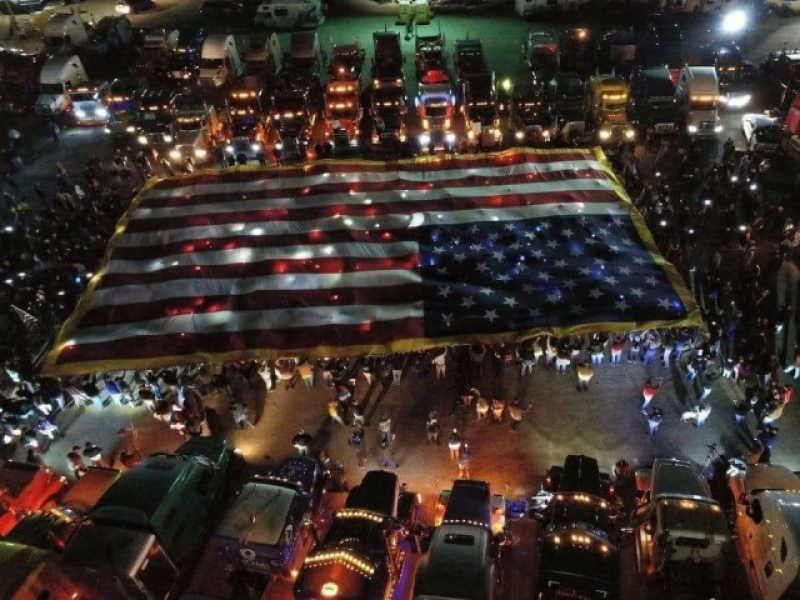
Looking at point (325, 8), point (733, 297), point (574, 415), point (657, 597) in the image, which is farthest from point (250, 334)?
point (325, 8)

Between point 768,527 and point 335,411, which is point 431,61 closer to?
point 335,411

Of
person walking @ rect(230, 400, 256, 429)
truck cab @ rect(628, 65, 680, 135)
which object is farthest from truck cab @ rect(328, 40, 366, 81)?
person walking @ rect(230, 400, 256, 429)

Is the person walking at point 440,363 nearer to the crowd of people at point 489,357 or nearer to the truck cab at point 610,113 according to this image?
the crowd of people at point 489,357

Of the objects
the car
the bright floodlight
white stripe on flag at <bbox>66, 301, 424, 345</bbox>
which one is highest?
the bright floodlight

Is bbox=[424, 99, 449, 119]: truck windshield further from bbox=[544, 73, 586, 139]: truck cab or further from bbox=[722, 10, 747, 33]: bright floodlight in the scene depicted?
bbox=[722, 10, 747, 33]: bright floodlight

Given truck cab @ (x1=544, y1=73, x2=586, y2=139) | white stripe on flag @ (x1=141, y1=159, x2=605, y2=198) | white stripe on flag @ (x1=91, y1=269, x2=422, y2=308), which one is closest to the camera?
white stripe on flag @ (x1=91, y1=269, x2=422, y2=308)
